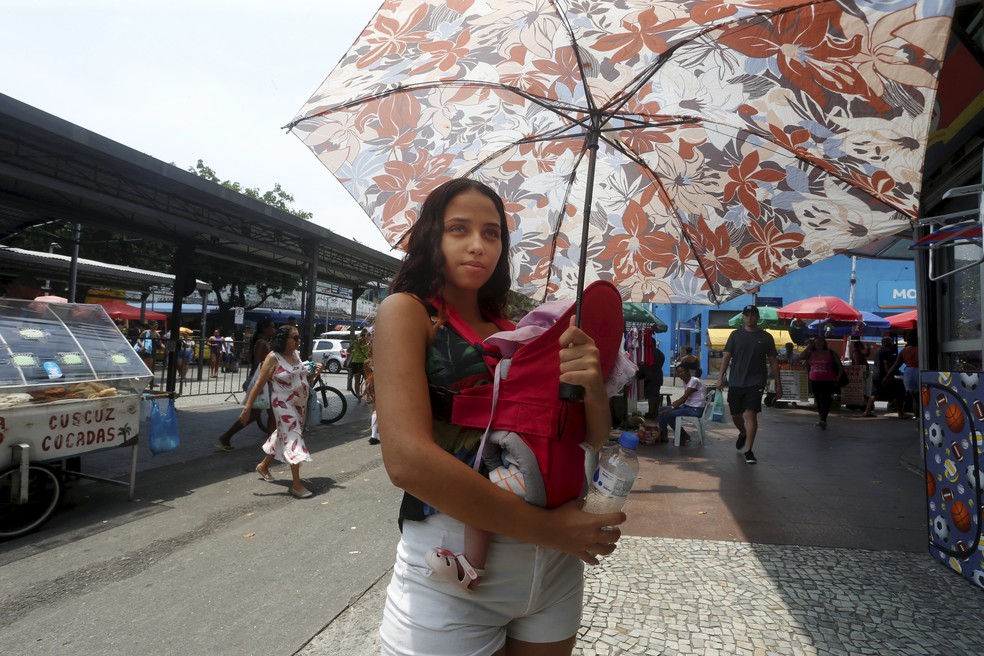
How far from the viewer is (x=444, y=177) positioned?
9.23 feet

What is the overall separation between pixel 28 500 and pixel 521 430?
5475mm

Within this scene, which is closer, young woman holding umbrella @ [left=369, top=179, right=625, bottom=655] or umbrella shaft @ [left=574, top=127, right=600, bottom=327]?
young woman holding umbrella @ [left=369, top=179, right=625, bottom=655]

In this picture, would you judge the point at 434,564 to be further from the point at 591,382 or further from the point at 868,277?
the point at 868,277

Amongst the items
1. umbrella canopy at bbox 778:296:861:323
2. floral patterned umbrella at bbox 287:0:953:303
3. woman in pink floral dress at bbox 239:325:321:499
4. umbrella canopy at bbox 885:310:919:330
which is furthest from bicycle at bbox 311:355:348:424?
umbrella canopy at bbox 885:310:919:330

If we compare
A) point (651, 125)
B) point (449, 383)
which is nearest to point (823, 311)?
point (651, 125)

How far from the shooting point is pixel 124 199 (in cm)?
979

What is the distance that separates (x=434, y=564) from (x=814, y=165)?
2258 mm

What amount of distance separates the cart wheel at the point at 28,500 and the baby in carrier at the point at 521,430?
4983 mm

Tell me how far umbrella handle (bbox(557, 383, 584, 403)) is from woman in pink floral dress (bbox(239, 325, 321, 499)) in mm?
5340

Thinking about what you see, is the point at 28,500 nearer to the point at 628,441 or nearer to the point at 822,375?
the point at 628,441

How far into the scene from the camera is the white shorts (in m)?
1.16

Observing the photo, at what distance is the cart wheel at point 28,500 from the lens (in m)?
4.49

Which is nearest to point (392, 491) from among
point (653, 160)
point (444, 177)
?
point (444, 177)

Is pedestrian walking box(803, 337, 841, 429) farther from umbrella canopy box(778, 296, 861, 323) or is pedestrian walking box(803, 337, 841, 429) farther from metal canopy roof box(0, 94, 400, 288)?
metal canopy roof box(0, 94, 400, 288)
